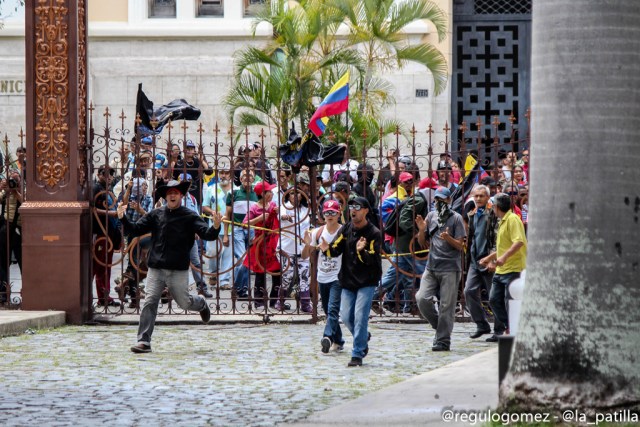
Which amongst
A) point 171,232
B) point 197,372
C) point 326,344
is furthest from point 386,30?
point 197,372

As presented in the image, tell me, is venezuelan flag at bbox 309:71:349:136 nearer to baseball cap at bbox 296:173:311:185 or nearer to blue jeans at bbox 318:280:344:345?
baseball cap at bbox 296:173:311:185

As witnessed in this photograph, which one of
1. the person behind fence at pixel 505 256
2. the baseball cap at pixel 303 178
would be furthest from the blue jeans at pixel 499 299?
the baseball cap at pixel 303 178

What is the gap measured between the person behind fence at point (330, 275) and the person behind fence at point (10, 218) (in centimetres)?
573

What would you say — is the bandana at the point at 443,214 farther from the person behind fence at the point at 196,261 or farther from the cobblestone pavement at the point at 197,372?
the person behind fence at the point at 196,261

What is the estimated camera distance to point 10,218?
1878 cm

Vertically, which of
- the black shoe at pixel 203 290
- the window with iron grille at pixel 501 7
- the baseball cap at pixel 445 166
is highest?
the window with iron grille at pixel 501 7

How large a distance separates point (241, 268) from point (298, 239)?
1.10 metres

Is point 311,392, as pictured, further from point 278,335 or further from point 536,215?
point 278,335

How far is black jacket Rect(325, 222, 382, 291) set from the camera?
44.2ft

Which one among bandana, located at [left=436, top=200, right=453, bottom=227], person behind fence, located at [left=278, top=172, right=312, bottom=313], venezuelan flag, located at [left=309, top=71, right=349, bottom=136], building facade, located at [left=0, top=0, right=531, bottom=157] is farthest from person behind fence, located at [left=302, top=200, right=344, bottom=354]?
building facade, located at [left=0, top=0, right=531, bottom=157]

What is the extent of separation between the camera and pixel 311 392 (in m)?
11.2

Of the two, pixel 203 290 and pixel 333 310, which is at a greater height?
pixel 333 310

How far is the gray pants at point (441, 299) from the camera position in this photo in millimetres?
14609

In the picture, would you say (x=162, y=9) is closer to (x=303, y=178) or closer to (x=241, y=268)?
(x=303, y=178)
